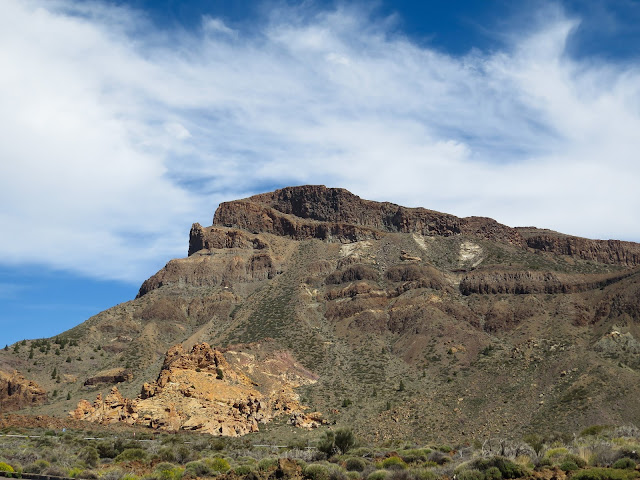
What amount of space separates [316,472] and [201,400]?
149 feet

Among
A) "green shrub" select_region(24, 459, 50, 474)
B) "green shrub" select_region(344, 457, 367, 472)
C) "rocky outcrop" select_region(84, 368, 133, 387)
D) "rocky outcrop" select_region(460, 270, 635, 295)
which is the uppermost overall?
"rocky outcrop" select_region(460, 270, 635, 295)

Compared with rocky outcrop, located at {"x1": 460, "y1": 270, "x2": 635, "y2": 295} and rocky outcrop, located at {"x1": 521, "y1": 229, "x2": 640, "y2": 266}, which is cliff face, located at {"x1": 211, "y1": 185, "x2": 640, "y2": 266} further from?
rocky outcrop, located at {"x1": 460, "y1": 270, "x2": 635, "y2": 295}

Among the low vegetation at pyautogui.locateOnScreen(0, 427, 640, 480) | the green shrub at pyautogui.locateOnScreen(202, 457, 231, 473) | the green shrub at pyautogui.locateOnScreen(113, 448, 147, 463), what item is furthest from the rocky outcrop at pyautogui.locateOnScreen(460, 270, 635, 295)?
the green shrub at pyautogui.locateOnScreen(202, 457, 231, 473)

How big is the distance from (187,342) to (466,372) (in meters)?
44.4

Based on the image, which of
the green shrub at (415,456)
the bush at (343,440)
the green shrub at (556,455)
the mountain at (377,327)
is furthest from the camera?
the mountain at (377,327)

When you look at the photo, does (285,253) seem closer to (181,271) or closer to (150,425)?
(181,271)

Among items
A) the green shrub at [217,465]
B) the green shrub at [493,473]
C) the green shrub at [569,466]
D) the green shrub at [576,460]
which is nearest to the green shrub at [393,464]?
the green shrub at [493,473]

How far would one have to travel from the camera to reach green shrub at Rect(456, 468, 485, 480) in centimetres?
2326

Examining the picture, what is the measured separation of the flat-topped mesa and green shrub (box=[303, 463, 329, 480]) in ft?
392

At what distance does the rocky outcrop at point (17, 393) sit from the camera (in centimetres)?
7794

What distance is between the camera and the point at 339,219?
518 feet

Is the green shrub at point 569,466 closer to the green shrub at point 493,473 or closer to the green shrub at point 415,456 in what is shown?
the green shrub at point 493,473

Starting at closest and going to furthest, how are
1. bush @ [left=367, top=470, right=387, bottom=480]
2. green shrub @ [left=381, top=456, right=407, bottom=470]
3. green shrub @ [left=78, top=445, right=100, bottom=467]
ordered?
bush @ [left=367, top=470, right=387, bottom=480] → green shrub @ [left=381, top=456, right=407, bottom=470] → green shrub @ [left=78, top=445, right=100, bottom=467]

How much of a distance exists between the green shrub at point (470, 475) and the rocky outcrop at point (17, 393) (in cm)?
6823
